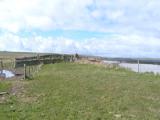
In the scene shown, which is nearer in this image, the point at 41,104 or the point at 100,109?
the point at 100,109

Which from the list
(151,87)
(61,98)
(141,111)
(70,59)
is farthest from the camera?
(70,59)

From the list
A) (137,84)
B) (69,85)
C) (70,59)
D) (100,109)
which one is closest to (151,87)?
(137,84)

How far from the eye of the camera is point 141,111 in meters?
20.3

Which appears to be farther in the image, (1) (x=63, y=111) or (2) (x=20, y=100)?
(2) (x=20, y=100)

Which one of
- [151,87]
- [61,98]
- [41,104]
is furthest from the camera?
[151,87]

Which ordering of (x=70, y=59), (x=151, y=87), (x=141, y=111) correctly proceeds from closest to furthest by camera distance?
(x=141, y=111), (x=151, y=87), (x=70, y=59)

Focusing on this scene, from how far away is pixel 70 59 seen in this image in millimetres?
77000

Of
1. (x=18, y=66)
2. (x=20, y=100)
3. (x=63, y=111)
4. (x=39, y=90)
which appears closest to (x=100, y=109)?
(x=63, y=111)

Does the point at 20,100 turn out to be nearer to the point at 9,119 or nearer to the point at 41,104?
the point at 41,104

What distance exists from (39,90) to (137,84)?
7378 millimetres

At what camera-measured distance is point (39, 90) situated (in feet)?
90.9

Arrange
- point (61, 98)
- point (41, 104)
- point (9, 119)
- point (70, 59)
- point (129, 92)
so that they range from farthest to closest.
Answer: point (70, 59) → point (129, 92) → point (61, 98) → point (41, 104) → point (9, 119)

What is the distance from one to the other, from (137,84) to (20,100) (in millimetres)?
10003

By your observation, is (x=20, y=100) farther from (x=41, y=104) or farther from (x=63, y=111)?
(x=63, y=111)
